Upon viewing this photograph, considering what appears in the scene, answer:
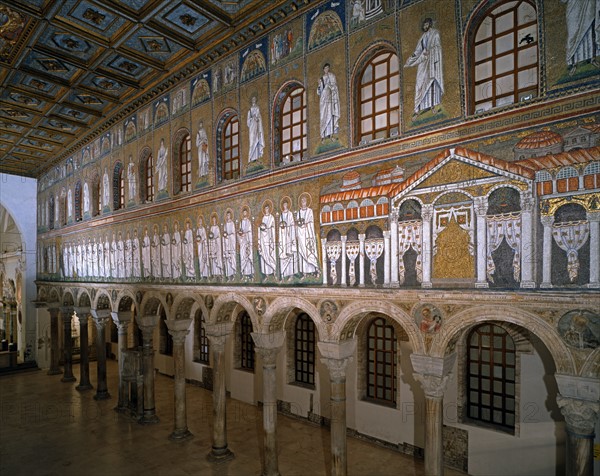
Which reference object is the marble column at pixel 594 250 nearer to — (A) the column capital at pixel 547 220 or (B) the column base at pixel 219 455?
(A) the column capital at pixel 547 220

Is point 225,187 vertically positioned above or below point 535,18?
below

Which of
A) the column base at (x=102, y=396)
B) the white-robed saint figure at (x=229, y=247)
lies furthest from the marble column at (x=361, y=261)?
the column base at (x=102, y=396)

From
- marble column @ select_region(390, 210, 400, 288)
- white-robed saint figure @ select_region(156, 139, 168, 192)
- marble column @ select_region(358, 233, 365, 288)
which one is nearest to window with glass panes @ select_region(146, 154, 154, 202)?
white-robed saint figure @ select_region(156, 139, 168, 192)

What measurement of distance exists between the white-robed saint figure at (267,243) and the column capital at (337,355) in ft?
6.94

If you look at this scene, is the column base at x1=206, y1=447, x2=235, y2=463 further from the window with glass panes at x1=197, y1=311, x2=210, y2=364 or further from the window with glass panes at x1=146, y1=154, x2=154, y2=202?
the window with glass panes at x1=146, y1=154, x2=154, y2=202

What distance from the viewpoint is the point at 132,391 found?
1447 centimetres

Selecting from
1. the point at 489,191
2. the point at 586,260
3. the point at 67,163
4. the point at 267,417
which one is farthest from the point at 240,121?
the point at 67,163

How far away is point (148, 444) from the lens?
39.5 ft

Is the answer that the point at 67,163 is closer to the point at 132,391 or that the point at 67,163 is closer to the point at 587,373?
the point at 132,391

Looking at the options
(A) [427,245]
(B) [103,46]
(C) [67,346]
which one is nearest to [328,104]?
(A) [427,245]

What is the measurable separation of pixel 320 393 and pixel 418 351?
7.17 meters

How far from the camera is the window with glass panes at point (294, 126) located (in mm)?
9219

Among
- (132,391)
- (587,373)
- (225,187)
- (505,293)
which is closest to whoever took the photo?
(587,373)

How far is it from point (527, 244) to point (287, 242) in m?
4.74
